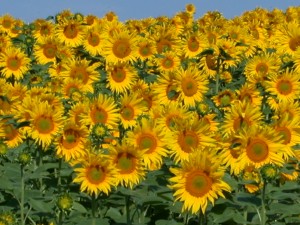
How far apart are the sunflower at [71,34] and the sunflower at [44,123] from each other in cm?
446

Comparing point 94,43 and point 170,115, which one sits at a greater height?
point 94,43

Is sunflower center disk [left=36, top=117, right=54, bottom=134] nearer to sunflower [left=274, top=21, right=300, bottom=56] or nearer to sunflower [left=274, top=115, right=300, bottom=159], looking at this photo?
sunflower [left=274, top=115, right=300, bottom=159]

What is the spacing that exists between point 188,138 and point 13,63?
5.52 metres

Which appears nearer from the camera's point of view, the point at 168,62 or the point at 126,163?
the point at 126,163

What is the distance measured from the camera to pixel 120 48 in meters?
10.7

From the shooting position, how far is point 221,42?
11.9m

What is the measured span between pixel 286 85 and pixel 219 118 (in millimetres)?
973

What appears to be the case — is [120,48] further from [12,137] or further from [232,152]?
[232,152]

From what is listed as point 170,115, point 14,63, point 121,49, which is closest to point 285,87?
point 121,49

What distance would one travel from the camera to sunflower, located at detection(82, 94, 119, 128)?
8258 millimetres

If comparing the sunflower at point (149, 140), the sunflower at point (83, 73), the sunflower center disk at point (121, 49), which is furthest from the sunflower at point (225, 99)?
the sunflower at point (149, 140)

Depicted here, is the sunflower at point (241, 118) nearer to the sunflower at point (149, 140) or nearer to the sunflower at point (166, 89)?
the sunflower at point (149, 140)

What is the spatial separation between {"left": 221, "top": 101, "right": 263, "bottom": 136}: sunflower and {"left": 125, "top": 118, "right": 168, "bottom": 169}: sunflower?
0.62 m

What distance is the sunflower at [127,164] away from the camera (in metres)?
6.69
